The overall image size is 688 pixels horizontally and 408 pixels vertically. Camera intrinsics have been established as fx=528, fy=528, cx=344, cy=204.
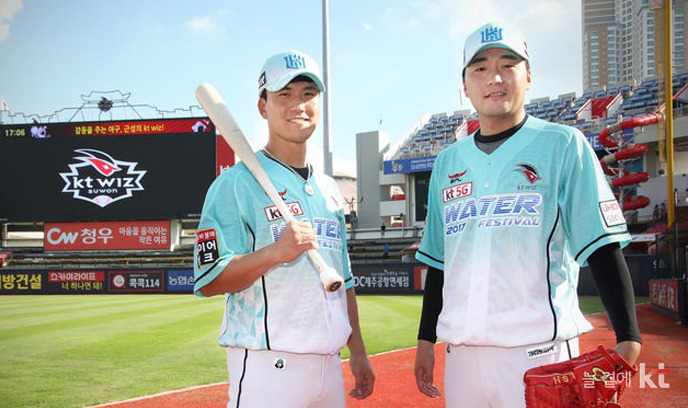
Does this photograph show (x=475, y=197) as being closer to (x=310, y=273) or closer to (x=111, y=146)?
(x=310, y=273)

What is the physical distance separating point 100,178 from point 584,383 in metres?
29.8

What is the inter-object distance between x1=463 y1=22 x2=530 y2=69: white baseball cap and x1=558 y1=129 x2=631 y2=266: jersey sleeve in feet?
1.34

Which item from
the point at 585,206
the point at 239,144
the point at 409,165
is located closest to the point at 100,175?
the point at 409,165

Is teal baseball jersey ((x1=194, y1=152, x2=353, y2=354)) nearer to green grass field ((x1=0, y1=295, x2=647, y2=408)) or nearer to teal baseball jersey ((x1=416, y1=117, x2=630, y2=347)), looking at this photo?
teal baseball jersey ((x1=416, y1=117, x2=630, y2=347))

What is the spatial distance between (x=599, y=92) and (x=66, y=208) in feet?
111

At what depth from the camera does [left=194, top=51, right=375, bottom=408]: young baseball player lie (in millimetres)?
2090

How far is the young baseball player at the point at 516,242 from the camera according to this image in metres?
1.93

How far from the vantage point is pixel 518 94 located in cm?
212

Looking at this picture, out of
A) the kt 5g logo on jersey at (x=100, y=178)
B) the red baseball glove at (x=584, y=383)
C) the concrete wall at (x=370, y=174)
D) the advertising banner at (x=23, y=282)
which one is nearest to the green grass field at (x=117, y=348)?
the red baseball glove at (x=584, y=383)

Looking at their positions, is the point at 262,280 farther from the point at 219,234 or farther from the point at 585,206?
the point at 585,206

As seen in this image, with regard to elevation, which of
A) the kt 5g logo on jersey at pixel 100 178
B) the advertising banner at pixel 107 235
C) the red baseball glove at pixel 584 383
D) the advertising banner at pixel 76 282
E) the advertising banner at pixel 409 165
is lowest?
the advertising banner at pixel 76 282


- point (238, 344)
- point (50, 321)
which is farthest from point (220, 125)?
point (50, 321)

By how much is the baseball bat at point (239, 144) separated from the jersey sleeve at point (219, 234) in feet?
0.38

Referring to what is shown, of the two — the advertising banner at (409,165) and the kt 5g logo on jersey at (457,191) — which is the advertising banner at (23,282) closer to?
the advertising banner at (409,165)
